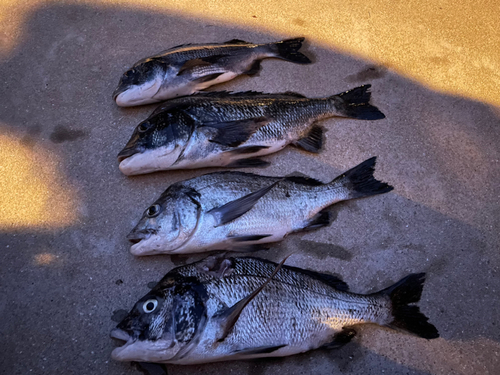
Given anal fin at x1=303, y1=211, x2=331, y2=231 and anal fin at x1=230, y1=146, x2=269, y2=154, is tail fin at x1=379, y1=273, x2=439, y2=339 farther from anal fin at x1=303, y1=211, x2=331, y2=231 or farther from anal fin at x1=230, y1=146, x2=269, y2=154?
anal fin at x1=230, y1=146, x2=269, y2=154

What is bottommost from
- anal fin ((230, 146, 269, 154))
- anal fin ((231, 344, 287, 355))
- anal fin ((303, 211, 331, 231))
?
anal fin ((231, 344, 287, 355))

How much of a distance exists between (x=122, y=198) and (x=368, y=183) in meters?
1.98

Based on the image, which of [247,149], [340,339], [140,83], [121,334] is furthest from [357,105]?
[121,334]

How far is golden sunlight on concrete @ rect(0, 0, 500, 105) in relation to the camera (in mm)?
3941

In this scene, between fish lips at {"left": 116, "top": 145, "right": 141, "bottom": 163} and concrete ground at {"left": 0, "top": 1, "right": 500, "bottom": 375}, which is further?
fish lips at {"left": 116, "top": 145, "right": 141, "bottom": 163}

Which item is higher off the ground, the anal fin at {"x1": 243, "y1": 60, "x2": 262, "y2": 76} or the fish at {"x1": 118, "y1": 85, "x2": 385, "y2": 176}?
the anal fin at {"x1": 243, "y1": 60, "x2": 262, "y2": 76}

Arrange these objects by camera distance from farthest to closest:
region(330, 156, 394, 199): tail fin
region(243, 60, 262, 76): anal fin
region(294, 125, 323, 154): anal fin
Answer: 1. region(243, 60, 262, 76): anal fin
2. region(294, 125, 323, 154): anal fin
3. region(330, 156, 394, 199): tail fin

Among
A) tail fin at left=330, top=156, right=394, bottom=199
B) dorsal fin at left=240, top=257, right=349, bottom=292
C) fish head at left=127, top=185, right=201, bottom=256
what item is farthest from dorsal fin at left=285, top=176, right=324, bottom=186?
fish head at left=127, top=185, right=201, bottom=256

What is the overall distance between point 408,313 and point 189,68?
8.75ft

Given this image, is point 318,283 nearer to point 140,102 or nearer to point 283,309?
point 283,309

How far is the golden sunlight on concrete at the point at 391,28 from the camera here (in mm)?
3941

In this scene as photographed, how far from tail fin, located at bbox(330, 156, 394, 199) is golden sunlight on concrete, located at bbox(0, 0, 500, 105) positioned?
1393 mm

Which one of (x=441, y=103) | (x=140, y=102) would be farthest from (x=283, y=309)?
(x=441, y=103)

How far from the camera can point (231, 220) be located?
2.73m
